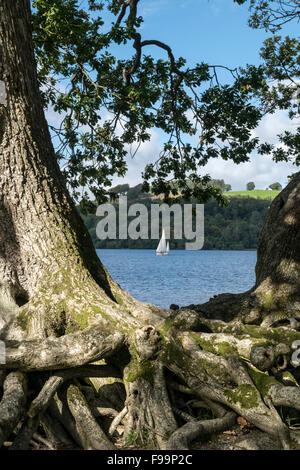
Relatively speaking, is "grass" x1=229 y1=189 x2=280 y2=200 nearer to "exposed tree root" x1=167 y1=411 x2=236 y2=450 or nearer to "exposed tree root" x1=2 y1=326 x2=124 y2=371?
"exposed tree root" x1=2 y1=326 x2=124 y2=371

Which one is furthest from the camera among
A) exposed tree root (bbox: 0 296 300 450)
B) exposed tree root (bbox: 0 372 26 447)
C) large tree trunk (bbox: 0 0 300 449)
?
large tree trunk (bbox: 0 0 300 449)

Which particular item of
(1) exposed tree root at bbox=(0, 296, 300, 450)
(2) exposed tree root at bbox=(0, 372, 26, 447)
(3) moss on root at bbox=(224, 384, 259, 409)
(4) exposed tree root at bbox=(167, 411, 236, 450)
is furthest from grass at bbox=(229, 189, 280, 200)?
(2) exposed tree root at bbox=(0, 372, 26, 447)

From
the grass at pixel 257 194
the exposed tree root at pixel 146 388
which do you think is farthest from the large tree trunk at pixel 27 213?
the grass at pixel 257 194

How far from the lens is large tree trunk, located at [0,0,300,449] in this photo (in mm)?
4594

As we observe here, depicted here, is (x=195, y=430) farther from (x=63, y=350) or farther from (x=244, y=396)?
(x=63, y=350)

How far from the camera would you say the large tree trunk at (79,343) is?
459 centimetres

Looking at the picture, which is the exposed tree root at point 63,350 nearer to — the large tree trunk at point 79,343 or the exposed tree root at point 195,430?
the large tree trunk at point 79,343

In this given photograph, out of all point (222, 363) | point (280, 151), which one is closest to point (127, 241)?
point (280, 151)

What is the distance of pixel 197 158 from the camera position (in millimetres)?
12008

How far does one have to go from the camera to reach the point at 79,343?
4977 mm

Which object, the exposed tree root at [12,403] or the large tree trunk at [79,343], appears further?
the large tree trunk at [79,343]

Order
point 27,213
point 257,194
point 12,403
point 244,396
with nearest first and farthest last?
point 12,403 < point 244,396 < point 27,213 < point 257,194

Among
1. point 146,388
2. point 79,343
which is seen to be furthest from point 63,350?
point 146,388
